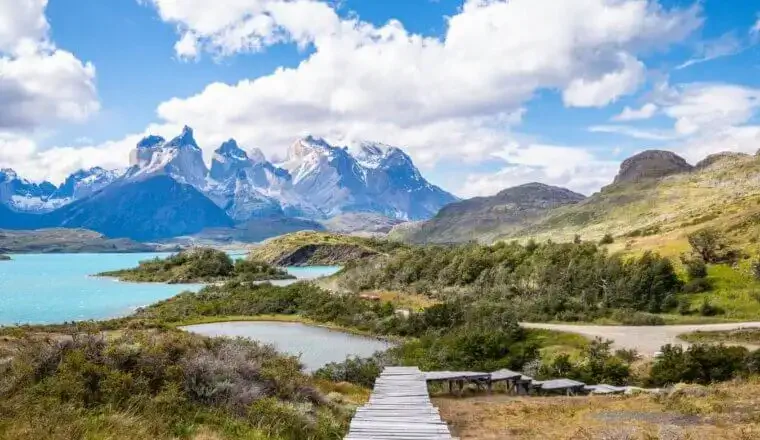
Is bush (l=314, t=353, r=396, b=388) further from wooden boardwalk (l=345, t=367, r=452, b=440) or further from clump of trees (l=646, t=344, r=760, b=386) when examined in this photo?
clump of trees (l=646, t=344, r=760, b=386)

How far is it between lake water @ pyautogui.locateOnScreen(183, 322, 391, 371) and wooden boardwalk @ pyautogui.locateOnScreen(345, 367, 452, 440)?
958 inches

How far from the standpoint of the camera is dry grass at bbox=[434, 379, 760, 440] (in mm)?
13664

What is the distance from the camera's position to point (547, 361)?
1219 inches

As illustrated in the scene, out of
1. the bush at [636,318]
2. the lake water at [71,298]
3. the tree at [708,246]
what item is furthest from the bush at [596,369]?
the lake water at [71,298]

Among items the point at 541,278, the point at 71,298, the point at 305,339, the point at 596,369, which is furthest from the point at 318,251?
the point at 596,369

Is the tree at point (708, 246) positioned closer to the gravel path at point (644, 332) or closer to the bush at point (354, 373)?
the gravel path at point (644, 332)

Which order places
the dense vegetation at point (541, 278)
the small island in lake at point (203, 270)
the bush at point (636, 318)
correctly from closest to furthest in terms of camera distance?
the bush at point (636, 318)
the dense vegetation at point (541, 278)
the small island in lake at point (203, 270)

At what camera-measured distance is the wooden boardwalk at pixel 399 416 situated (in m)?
11.8

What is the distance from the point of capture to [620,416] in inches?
639

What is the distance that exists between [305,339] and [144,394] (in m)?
42.2

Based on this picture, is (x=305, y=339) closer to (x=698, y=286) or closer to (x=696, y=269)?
(x=698, y=286)

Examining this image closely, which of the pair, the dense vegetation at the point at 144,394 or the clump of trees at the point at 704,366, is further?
the clump of trees at the point at 704,366

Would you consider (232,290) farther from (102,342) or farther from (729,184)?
(729,184)

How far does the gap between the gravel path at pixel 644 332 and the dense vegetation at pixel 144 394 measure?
A: 75.2 ft
